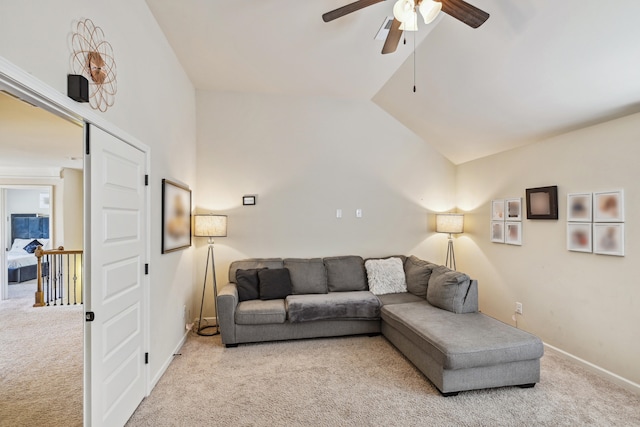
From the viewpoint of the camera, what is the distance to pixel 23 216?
25.3 feet

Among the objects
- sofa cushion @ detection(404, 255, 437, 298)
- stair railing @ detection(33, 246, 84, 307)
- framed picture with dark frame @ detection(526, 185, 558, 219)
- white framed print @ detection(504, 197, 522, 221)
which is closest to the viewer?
framed picture with dark frame @ detection(526, 185, 558, 219)

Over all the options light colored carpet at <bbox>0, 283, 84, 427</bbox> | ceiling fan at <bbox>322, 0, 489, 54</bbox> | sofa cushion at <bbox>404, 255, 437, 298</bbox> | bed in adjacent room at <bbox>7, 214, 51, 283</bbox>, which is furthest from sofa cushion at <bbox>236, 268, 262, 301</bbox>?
bed in adjacent room at <bbox>7, 214, 51, 283</bbox>

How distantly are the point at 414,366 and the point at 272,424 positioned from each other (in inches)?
57.4

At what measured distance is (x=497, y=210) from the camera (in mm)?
3953

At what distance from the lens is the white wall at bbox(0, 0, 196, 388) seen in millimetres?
1331

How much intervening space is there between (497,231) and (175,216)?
12.6 ft

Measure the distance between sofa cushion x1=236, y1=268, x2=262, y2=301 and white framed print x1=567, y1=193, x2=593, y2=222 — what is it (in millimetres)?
3399

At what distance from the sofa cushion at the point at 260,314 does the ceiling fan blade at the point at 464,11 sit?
3.04 m

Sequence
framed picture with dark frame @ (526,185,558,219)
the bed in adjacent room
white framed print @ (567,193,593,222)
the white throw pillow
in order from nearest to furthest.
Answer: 1. white framed print @ (567,193,593,222)
2. framed picture with dark frame @ (526,185,558,219)
3. the white throw pillow
4. the bed in adjacent room

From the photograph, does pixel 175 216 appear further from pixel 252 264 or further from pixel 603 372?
A: pixel 603 372

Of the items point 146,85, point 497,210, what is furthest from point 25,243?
point 497,210

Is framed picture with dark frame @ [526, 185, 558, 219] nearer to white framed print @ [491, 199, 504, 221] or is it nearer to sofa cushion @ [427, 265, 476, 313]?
white framed print @ [491, 199, 504, 221]

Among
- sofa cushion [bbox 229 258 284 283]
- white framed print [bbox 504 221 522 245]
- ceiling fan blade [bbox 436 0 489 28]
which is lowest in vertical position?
sofa cushion [bbox 229 258 284 283]

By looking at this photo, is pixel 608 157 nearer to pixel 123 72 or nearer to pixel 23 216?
pixel 123 72
